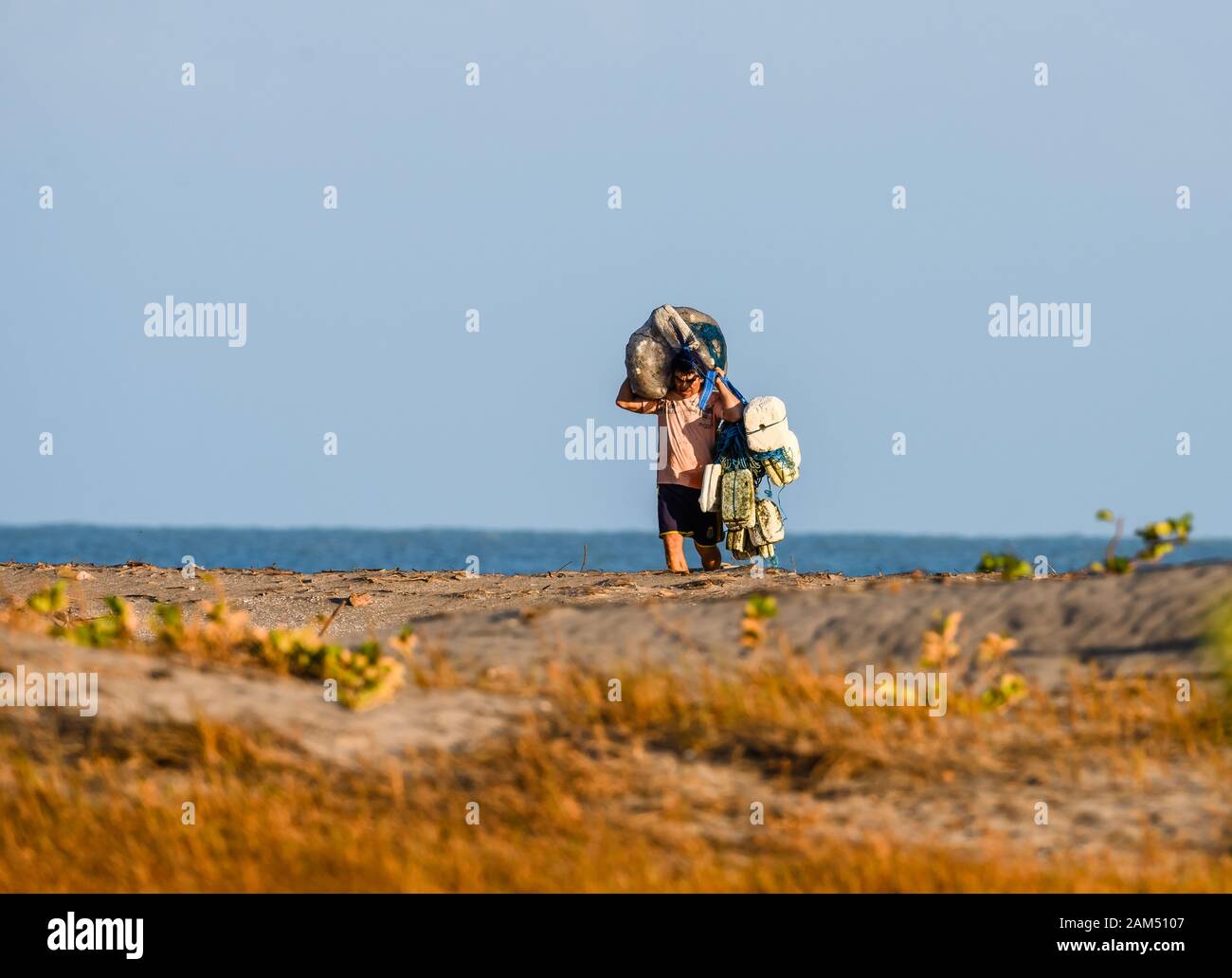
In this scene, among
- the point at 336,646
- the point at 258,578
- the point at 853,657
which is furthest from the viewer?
the point at 258,578

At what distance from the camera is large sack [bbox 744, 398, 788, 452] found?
13227 mm

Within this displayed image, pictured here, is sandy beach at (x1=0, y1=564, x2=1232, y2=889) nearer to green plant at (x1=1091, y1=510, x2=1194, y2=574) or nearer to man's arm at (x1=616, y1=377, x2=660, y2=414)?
green plant at (x1=1091, y1=510, x2=1194, y2=574)

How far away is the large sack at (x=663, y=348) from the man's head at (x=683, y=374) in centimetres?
5

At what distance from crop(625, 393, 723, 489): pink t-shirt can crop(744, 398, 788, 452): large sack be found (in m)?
0.45

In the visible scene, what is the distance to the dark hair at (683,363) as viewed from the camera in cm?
1360

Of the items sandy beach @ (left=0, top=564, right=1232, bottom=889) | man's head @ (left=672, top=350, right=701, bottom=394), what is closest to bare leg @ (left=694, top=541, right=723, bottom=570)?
man's head @ (left=672, top=350, right=701, bottom=394)

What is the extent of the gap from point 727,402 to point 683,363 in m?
0.50

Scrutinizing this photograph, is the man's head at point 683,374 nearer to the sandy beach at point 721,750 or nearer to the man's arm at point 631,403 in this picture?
the man's arm at point 631,403

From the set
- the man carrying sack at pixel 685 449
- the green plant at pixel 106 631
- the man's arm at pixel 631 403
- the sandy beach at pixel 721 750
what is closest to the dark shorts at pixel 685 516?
the man carrying sack at pixel 685 449

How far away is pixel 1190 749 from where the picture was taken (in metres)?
6.87
